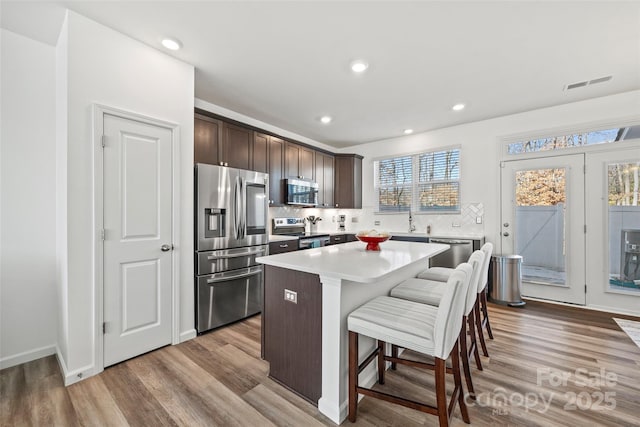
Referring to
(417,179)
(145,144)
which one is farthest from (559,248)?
(145,144)

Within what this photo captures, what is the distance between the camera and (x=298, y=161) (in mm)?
4598

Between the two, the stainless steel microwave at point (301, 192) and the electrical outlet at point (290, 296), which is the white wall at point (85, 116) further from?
the stainless steel microwave at point (301, 192)

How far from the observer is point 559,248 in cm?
370

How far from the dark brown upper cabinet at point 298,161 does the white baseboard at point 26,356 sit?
3254mm

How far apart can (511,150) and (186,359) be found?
4894mm

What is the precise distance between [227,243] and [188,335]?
3.16ft

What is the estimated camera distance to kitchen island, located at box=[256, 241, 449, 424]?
1.58m

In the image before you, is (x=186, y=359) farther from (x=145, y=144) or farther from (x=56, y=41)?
(x=56, y=41)

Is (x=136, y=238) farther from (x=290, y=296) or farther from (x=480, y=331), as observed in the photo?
(x=480, y=331)

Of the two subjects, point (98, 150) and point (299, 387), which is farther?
point (98, 150)

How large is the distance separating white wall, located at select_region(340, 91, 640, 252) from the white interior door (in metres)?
3.98

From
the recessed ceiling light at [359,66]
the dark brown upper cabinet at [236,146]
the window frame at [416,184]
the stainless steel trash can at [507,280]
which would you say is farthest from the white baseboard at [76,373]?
the window frame at [416,184]

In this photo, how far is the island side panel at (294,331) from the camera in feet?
5.60

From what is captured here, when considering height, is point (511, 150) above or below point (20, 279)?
above
